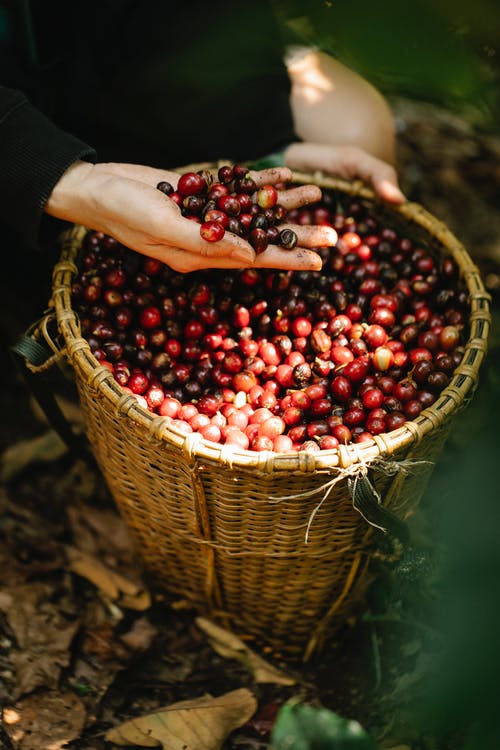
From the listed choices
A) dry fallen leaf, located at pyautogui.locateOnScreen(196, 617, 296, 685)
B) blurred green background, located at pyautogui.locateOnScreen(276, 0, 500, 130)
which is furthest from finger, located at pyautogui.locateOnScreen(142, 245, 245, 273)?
dry fallen leaf, located at pyautogui.locateOnScreen(196, 617, 296, 685)

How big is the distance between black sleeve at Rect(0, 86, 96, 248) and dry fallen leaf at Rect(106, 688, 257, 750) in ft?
5.38

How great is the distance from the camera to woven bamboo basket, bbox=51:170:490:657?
162 centimetres

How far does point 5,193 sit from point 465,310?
5.14 ft

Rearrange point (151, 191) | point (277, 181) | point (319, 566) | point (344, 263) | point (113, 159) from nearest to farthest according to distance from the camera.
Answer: point (151, 191) → point (319, 566) → point (277, 181) → point (344, 263) → point (113, 159)

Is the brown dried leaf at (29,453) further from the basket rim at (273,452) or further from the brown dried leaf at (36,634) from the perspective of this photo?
the basket rim at (273,452)

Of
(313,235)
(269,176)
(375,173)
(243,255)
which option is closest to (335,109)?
(375,173)

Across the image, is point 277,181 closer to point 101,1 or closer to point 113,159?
point 113,159

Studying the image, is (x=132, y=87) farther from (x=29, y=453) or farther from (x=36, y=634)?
(x=36, y=634)

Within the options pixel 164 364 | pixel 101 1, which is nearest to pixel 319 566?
pixel 164 364

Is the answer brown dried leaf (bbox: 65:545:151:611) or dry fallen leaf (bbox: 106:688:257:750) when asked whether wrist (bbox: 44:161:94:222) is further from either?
dry fallen leaf (bbox: 106:688:257:750)

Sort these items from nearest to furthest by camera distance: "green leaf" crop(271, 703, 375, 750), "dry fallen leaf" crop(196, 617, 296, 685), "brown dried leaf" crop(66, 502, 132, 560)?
"green leaf" crop(271, 703, 375, 750)
"dry fallen leaf" crop(196, 617, 296, 685)
"brown dried leaf" crop(66, 502, 132, 560)

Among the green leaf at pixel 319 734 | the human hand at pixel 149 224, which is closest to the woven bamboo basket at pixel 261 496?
the human hand at pixel 149 224

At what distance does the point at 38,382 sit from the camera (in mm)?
2047

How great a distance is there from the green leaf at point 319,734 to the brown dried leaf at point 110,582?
5.38 feet
